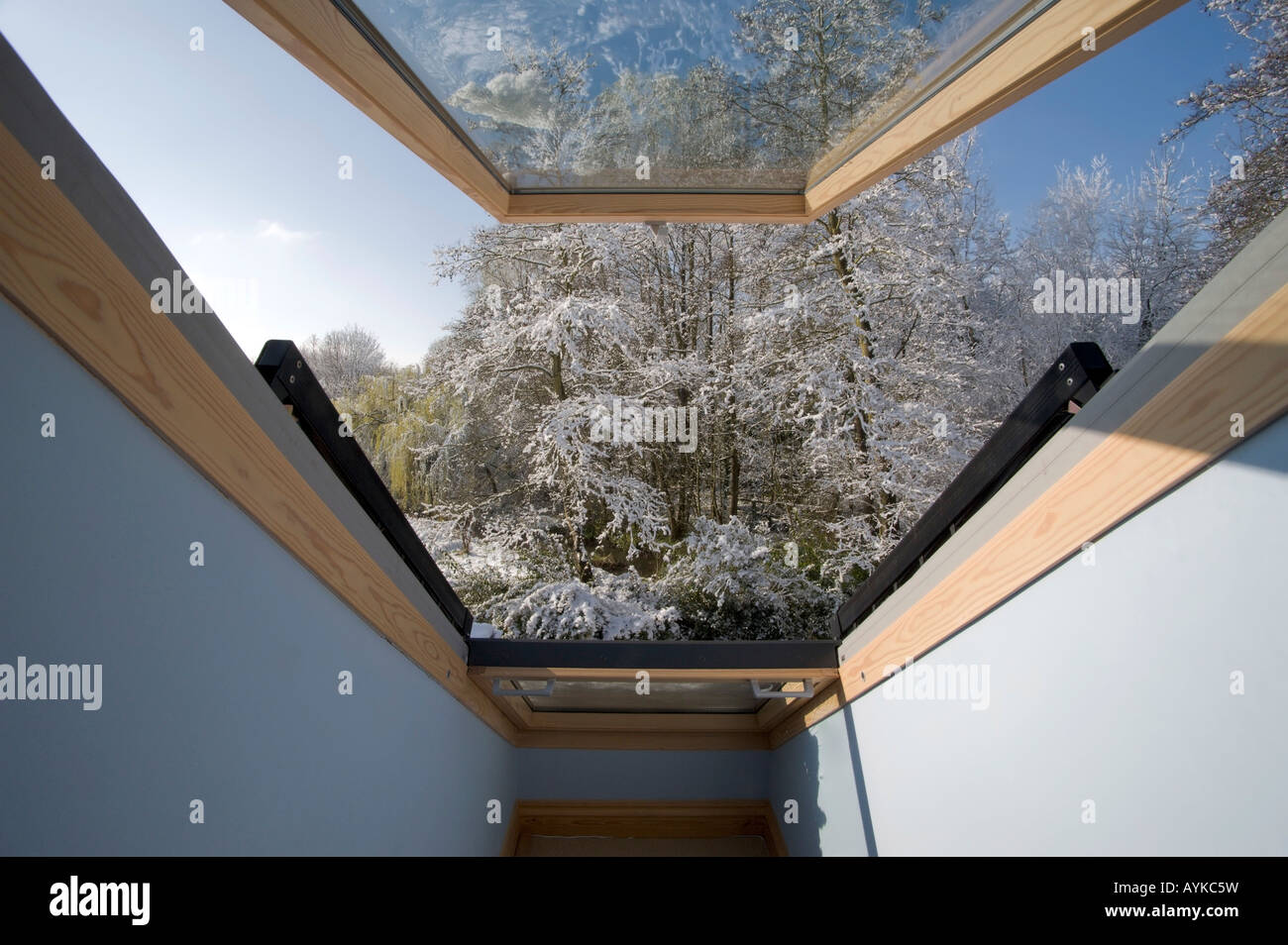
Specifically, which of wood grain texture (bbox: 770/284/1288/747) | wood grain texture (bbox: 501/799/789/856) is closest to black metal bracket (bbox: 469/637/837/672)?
wood grain texture (bbox: 770/284/1288/747)

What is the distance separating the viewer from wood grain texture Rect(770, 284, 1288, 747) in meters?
0.81

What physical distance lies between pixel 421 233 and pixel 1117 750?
635cm

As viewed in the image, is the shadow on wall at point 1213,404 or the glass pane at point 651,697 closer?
the shadow on wall at point 1213,404

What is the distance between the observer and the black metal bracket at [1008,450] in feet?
3.98

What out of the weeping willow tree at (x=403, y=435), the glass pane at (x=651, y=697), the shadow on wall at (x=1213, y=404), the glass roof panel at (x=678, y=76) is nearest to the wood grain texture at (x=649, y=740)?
the glass pane at (x=651, y=697)

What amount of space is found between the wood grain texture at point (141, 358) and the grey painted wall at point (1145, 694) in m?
1.37

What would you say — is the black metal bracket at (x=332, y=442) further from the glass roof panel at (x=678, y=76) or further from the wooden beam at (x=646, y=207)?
the wooden beam at (x=646, y=207)

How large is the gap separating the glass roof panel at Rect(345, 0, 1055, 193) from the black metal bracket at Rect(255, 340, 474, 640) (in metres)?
0.61

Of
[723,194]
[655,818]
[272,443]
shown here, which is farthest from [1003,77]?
[655,818]

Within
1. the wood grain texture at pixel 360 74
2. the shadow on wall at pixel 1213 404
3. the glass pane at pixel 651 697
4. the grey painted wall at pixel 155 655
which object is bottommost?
the glass pane at pixel 651 697

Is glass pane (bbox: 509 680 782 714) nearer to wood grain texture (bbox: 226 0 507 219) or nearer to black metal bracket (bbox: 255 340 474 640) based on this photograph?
black metal bracket (bbox: 255 340 474 640)

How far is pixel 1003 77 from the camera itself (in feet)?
4.19

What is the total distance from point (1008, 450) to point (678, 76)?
124 centimetres
